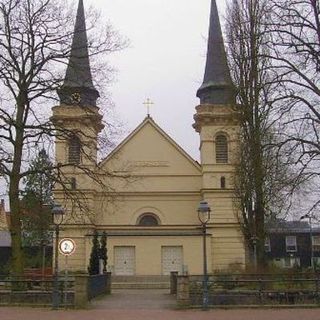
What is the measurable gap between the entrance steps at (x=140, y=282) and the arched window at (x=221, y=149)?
11.3 m

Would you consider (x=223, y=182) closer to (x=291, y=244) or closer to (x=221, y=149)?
(x=221, y=149)

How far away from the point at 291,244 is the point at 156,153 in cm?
4024

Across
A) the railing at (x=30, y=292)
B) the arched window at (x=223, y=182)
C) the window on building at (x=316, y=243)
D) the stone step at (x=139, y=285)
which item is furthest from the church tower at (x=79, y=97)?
the window on building at (x=316, y=243)

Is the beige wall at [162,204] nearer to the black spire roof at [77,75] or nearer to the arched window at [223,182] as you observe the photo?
the arched window at [223,182]

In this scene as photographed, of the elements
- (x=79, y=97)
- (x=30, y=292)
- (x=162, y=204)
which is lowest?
(x=30, y=292)

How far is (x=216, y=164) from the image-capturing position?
2018 inches

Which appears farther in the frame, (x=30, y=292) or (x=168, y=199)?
(x=168, y=199)

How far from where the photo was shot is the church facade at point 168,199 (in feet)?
158

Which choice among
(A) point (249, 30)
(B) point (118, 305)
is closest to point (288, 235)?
(A) point (249, 30)

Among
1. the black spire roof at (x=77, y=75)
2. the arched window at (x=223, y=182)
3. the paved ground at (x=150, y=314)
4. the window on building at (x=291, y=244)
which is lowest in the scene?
the paved ground at (x=150, y=314)

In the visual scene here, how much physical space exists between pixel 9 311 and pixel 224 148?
33156 mm

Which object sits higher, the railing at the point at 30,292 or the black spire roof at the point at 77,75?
the black spire roof at the point at 77,75

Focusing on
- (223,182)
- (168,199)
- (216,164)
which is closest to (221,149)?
(216,164)

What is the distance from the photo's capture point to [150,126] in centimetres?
5425
